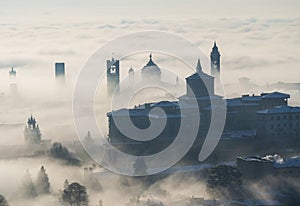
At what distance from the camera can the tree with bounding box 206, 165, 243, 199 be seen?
47.1m

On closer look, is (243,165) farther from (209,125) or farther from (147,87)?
(147,87)

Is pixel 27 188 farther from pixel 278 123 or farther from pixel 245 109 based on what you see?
pixel 278 123

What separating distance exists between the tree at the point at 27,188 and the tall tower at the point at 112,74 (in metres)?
48.4

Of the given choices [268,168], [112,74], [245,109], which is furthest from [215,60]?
[268,168]

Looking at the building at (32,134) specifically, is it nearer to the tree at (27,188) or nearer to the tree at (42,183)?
the tree at (42,183)

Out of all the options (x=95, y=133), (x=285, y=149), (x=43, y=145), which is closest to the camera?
(x=285, y=149)

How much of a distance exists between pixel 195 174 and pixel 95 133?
75.0ft

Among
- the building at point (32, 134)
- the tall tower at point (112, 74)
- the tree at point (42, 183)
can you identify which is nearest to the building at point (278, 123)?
the tree at point (42, 183)

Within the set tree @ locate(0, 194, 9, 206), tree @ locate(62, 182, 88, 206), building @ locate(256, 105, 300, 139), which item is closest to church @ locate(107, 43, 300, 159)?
building @ locate(256, 105, 300, 139)

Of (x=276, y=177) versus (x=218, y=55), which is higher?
(x=218, y=55)

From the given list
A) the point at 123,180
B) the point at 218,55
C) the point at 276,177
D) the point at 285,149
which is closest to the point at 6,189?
the point at 123,180

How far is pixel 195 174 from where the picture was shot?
53.8 meters

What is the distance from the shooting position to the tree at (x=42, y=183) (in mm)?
50438

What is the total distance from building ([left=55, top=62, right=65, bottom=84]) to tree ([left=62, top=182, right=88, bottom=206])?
3043 inches
